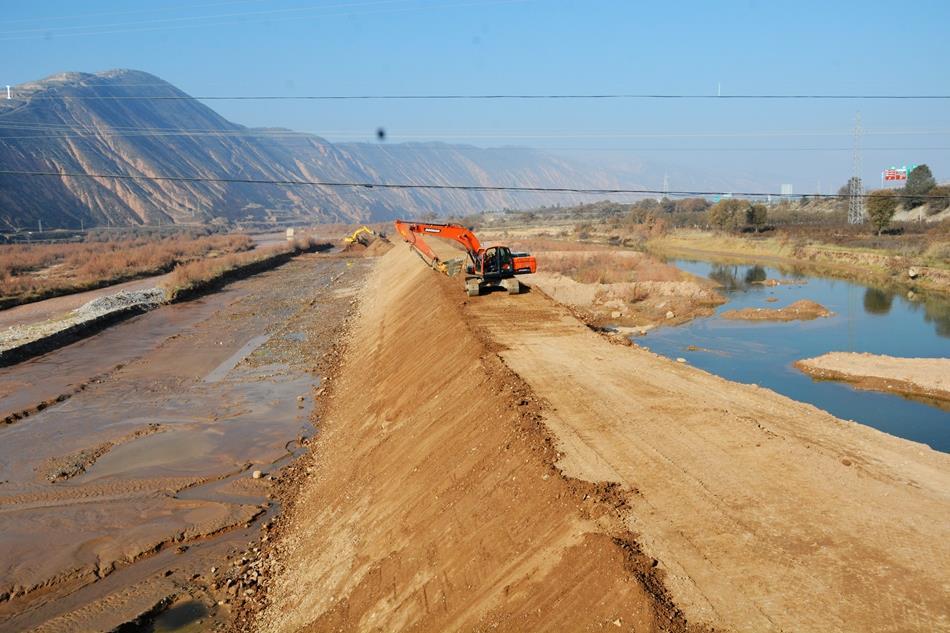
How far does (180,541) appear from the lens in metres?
12.5

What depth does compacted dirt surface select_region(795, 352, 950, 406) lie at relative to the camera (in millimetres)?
21844

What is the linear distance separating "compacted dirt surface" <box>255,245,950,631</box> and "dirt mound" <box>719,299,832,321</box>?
68.5ft

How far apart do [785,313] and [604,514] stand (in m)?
30.5

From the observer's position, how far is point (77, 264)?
63.5m

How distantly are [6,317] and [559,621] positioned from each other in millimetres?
41620

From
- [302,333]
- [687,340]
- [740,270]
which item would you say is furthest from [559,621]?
[740,270]

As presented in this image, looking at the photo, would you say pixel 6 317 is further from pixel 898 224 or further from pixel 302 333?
pixel 898 224

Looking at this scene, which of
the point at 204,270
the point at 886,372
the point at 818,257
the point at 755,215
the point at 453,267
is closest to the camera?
Result: the point at 886,372

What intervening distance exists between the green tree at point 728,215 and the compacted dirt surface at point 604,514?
2803 inches

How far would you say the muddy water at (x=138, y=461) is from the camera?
1126cm

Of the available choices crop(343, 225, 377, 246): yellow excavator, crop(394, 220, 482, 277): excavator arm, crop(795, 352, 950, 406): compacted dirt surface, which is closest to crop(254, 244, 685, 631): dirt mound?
crop(394, 220, 482, 277): excavator arm

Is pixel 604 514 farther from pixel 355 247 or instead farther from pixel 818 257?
pixel 355 247

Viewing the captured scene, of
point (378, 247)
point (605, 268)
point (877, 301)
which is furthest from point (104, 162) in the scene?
point (877, 301)

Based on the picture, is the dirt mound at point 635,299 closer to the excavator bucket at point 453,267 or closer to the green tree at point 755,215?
the excavator bucket at point 453,267
